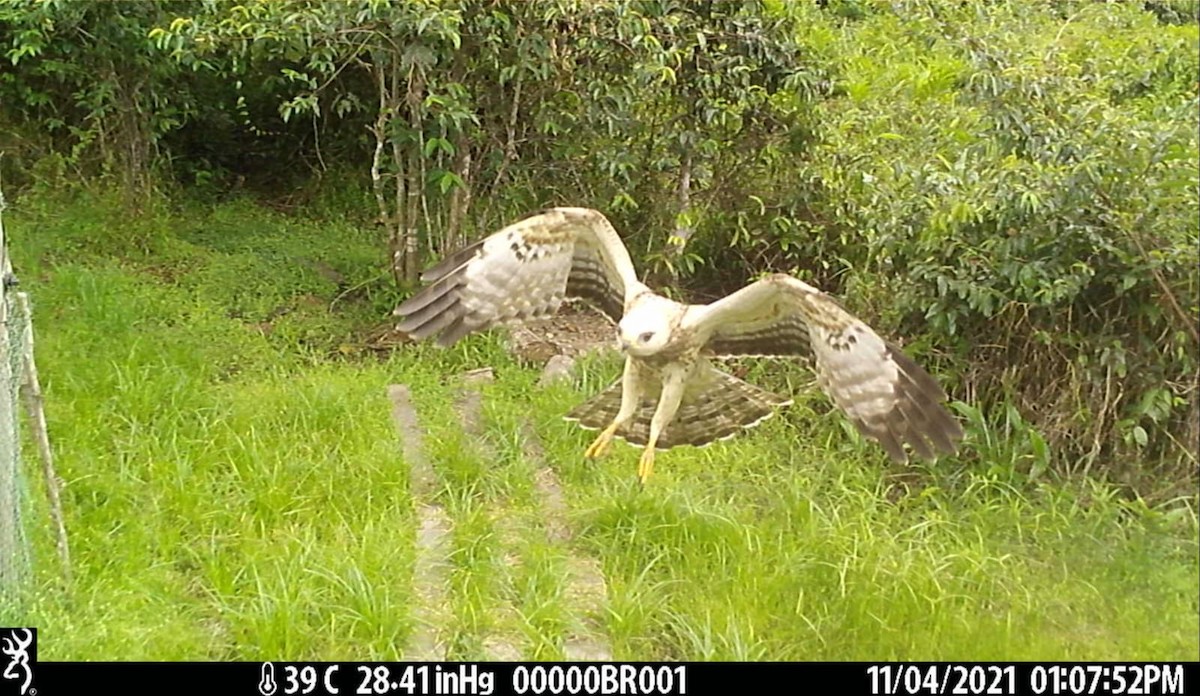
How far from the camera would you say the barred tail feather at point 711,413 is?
3.00m

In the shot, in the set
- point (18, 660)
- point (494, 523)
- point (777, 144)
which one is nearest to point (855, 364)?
point (494, 523)

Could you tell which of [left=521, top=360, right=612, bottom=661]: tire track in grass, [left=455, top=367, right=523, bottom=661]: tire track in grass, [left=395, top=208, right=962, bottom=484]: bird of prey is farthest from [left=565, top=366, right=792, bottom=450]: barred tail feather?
[left=455, top=367, right=523, bottom=661]: tire track in grass

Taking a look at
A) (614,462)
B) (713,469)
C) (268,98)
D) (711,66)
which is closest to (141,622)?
(614,462)

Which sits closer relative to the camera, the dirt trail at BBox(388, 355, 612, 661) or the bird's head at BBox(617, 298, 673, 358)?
the bird's head at BBox(617, 298, 673, 358)

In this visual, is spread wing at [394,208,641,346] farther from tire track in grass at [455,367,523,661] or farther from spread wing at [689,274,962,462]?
tire track in grass at [455,367,523,661]

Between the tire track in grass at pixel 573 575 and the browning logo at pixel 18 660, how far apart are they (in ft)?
3.95

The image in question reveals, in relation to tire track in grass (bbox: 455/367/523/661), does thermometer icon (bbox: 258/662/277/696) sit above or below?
above

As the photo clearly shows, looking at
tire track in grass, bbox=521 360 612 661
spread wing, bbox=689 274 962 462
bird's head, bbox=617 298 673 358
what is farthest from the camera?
tire track in grass, bbox=521 360 612 661

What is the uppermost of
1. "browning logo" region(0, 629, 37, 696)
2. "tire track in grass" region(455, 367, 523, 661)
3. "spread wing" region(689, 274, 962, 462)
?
"spread wing" region(689, 274, 962, 462)

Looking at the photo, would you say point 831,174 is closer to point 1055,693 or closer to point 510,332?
point 510,332

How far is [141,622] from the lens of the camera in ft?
9.71

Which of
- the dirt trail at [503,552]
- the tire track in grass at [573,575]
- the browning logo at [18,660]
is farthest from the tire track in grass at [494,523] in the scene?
the browning logo at [18,660]

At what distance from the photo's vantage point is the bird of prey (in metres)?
2.49

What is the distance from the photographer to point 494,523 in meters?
3.44
